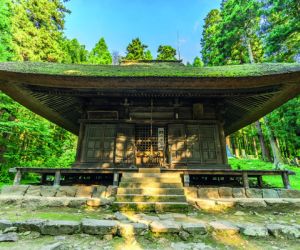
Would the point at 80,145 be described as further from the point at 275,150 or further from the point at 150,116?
the point at 275,150

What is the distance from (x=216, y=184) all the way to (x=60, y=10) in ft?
70.8

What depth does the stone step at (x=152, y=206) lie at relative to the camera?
15.5ft

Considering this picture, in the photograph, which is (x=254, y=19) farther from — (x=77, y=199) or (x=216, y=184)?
(x=77, y=199)

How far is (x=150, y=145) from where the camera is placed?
8609mm

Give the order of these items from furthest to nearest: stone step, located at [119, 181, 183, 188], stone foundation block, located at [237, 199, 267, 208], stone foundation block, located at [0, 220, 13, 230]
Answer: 1. stone step, located at [119, 181, 183, 188]
2. stone foundation block, located at [237, 199, 267, 208]
3. stone foundation block, located at [0, 220, 13, 230]

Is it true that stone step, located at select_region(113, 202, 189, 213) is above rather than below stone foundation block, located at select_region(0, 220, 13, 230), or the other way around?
above

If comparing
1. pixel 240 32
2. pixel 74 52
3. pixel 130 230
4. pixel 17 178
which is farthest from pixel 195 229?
pixel 74 52

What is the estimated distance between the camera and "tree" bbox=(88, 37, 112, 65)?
28.3 metres

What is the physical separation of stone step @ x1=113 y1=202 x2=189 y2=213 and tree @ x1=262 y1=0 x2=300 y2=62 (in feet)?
42.3

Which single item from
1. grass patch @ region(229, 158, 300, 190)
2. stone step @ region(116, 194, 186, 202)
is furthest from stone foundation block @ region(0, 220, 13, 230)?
grass patch @ region(229, 158, 300, 190)

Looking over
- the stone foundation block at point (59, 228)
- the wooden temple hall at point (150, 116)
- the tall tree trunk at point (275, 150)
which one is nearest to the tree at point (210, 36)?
the tall tree trunk at point (275, 150)

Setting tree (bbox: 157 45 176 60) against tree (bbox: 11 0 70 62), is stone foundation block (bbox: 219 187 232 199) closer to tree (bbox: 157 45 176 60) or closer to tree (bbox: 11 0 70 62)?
tree (bbox: 11 0 70 62)

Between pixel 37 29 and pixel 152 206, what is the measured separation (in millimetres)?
18256

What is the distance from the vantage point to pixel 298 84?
18.8 feet
